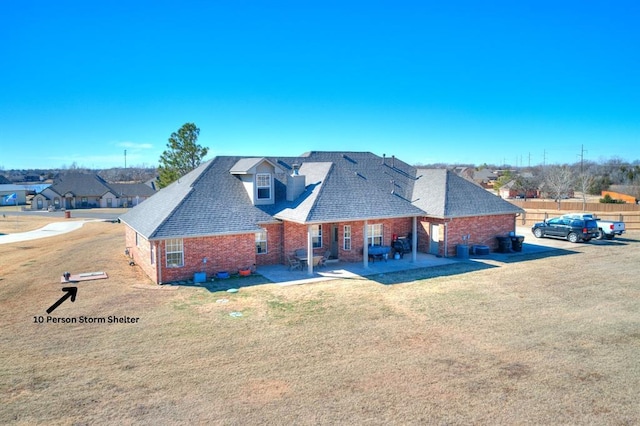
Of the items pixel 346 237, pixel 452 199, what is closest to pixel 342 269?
pixel 346 237

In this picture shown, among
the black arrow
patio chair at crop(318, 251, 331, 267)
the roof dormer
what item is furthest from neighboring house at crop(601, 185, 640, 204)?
the black arrow

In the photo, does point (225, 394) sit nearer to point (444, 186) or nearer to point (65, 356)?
point (65, 356)

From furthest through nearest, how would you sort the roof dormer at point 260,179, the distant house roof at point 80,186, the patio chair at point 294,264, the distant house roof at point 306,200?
1. the distant house roof at point 80,186
2. the roof dormer at point 260,179
3. the patio chair at point 294,264
4. the distant house roof at point 306,200

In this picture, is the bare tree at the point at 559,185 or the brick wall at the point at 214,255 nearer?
the brick wall at the point at 214,255

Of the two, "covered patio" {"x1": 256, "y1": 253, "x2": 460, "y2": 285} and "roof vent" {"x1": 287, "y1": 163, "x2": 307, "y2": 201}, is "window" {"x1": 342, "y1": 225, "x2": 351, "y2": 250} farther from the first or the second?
"roof vent" {"x1": 287, "y1": 163, "x2": 307, "y2": 201}

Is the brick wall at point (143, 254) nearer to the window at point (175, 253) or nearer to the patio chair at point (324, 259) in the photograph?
the window at point (175, 253)

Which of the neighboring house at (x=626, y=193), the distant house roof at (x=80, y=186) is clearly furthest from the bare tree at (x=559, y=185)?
the distant house roof at (x=80, y=186)

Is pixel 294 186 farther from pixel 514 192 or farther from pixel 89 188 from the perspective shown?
pixel 514 192
